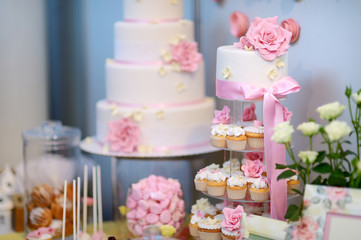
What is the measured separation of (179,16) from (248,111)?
0.75 m

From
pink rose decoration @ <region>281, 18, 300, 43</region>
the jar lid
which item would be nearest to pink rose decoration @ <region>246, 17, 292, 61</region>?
pink rose decoration @ <region>281, 18, 300, 43</region>

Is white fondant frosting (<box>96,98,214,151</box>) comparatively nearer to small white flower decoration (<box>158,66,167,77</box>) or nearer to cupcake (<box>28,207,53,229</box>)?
small white flower decoration (<box>158,66,167,77</box>)

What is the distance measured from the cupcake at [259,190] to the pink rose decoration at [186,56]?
78 centimetres

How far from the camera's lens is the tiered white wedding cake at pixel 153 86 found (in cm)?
248

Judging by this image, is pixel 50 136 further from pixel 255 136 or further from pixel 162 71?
pixel 255 136

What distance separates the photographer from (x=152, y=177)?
88.4 inches

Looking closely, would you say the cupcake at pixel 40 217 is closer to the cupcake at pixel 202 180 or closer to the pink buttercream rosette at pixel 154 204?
the pink buttercream rosette at pixel 154 204

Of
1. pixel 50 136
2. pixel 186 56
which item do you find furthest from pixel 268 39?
pixel 50 136

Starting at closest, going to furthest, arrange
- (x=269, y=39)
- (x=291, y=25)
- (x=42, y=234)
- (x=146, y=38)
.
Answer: (x=269, y=39) → (x=291, y=25) → (x=42, y=234) → (x=146, y=38)

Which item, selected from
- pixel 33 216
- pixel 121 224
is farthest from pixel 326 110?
pixel 33 216

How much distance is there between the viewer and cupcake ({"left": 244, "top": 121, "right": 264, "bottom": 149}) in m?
1.85

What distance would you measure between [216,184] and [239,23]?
752 mm

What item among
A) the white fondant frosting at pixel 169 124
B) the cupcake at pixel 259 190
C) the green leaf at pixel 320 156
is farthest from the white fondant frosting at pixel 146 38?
the green leaf at pixel 320 156

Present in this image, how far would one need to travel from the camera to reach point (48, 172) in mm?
2428
